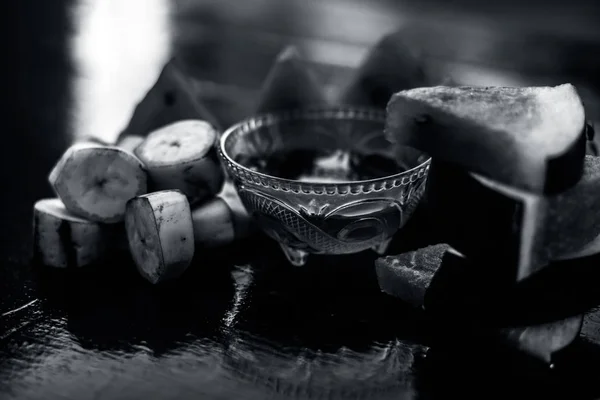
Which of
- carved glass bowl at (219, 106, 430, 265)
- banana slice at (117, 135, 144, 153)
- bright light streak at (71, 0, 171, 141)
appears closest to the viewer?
carved glass bowl at (219, 106, 430, 265)

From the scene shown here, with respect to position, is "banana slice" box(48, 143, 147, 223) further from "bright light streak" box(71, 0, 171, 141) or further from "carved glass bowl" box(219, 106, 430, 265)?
"bright light streak" box(71, 0, 171, 141)

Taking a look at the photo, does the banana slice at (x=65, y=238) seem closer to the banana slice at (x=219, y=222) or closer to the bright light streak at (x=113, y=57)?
the banana slice at (x=219, y=222)

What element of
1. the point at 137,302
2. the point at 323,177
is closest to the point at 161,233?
the point at 137,302

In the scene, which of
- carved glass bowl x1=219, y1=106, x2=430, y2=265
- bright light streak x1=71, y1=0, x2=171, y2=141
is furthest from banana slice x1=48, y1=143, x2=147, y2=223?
bright light streak x1=71, y1=0, x2=171, y2=141

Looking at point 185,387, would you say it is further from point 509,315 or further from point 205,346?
point 509,315

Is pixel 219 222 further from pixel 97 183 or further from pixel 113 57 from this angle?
pixel 113 57

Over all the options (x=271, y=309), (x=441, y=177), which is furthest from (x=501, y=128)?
(x=271, y=309)
